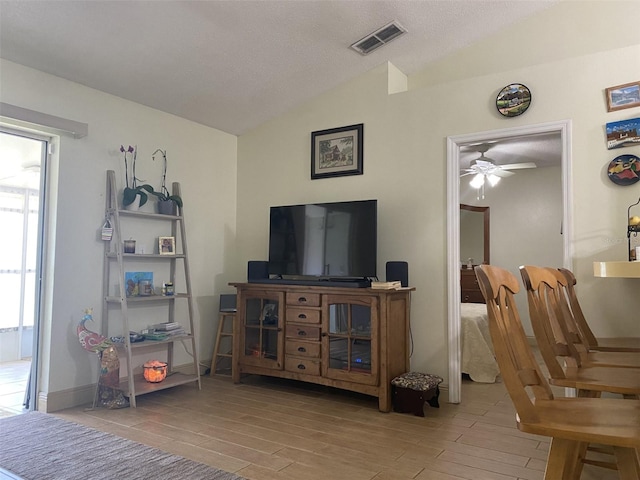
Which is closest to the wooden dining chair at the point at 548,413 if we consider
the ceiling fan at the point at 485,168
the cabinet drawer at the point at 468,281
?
the ceiling fan at the point at 485,168

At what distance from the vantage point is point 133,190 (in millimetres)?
3889

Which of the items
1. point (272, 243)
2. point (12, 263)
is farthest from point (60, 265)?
point (272, 243)

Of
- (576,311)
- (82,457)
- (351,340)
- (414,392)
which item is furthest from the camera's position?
(351,340)

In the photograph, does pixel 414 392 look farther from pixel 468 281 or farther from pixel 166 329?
pixel 468 281

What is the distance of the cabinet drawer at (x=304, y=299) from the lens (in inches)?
151

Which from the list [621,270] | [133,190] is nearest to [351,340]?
[133,190]

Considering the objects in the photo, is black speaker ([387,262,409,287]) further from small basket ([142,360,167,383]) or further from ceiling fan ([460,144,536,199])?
ceiling fan ([460,144,536,199])

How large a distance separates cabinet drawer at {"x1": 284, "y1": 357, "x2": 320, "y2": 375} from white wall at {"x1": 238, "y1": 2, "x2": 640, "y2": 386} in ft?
2.66

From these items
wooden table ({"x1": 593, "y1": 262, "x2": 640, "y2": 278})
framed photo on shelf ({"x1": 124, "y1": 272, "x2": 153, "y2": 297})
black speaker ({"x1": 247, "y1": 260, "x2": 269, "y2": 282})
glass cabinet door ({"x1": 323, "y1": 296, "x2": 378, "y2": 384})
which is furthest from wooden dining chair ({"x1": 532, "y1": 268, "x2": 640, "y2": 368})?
framed photo on shelf ({"x1": 124, "y1": 272, "x2": 153, "y2": 297})

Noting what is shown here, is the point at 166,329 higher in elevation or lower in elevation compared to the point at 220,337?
higher

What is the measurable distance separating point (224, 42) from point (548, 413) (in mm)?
3159

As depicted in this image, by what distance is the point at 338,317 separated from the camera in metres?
3.73

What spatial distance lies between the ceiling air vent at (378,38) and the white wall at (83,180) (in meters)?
1.80

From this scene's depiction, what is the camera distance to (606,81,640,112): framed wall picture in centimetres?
317
